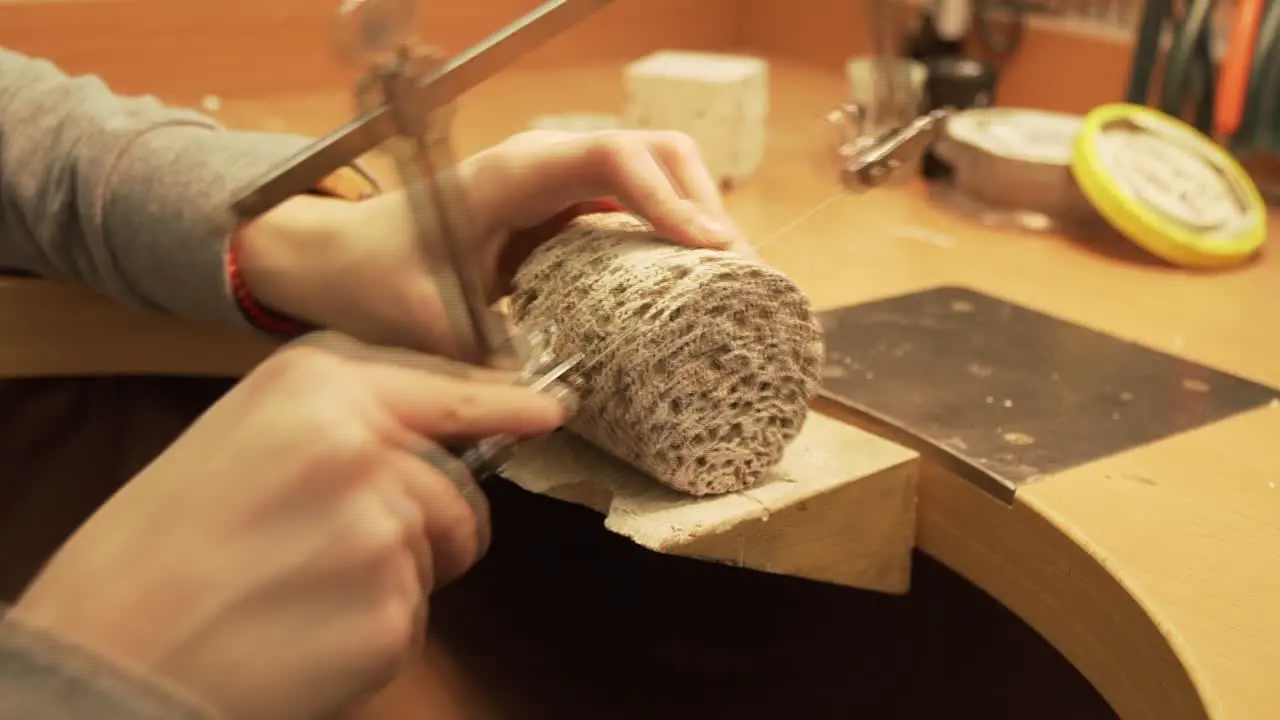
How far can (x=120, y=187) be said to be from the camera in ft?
2.37

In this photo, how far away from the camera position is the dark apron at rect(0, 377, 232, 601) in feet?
2.97

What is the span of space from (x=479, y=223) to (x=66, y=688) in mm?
325

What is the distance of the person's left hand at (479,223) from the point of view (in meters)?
0.60

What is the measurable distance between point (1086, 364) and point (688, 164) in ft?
0.90

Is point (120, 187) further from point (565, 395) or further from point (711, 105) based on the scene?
point (711, 105)

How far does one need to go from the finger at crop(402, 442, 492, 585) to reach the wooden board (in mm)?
92

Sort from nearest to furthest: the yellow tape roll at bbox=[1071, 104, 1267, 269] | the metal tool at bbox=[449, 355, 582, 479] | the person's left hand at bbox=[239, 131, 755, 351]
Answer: the metal tool at bbox=[449, 355, 582, 479], the person's left hand at bbox=[239, 131, 755, 351], the yellow tape roll at bbox=[1071, 104, 1267, 269]

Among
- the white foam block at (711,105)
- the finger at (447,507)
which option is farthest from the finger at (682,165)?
the white foam block at (711,105)

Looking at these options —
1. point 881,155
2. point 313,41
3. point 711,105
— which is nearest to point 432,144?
point 881,155

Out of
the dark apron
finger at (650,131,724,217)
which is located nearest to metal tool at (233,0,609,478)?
finger at (650,131,724,217)

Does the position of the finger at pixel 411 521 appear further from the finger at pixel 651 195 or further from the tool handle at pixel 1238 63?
the tool handle at pixel 1238 63

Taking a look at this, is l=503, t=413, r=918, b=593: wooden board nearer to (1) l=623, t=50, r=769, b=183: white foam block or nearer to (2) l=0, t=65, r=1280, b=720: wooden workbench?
(2) l=0, t=65, r=1280, b=720: wooden workbench

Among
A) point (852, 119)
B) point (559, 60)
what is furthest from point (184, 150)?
point (559, 60)

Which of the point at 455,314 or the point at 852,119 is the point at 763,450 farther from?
the point at 852,119
